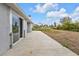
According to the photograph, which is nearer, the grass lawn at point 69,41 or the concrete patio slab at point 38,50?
the concrete patio slab at point 38,50

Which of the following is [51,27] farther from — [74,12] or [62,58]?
[62,58]

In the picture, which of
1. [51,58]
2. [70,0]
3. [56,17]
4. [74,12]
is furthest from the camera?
[56,17]

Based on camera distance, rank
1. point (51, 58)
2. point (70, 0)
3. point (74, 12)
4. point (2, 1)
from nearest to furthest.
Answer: point (51, 58) → point (2, 1) → point (70, 0) → point (74, 12)

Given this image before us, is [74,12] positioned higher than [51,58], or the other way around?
[74,12]

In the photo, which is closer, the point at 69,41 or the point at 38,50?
the point at 38,50

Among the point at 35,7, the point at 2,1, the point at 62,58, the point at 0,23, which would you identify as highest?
the point at 35,7

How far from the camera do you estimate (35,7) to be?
104 feet

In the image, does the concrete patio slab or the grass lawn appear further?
the grass lawn

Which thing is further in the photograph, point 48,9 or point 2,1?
point 48,9

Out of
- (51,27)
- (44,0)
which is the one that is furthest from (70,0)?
(51,27)

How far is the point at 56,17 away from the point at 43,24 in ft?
9.32

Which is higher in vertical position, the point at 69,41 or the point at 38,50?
the point at 38,50

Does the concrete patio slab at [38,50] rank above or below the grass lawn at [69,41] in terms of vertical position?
above

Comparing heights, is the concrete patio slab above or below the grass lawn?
above
